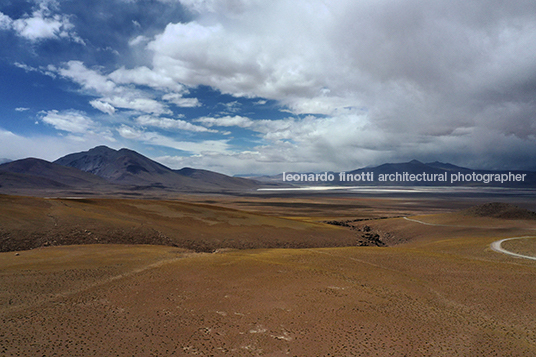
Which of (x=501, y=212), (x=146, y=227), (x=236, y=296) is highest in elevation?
(x=501, y=212)

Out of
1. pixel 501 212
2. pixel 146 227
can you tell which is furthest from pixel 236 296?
pixel 501 212

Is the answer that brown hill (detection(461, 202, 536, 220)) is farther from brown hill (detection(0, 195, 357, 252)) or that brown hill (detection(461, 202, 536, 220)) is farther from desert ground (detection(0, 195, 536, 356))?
brown hill (detection(0, 195, 357, 252))

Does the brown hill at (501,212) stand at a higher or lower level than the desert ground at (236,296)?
higher

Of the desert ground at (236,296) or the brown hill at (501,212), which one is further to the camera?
the brown hill at (501,212)

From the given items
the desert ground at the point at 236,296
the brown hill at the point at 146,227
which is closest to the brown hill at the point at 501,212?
the desert ground at the point at 236,296

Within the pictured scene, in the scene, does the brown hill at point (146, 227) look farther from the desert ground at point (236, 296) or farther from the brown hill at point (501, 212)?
the brown hill at point (501, 212)

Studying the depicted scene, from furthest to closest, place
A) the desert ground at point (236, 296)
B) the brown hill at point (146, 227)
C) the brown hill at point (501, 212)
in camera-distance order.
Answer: the brown hill at point (501, 212)
the brown hill at point (146, 227)
the desert ground at point (236, 296)

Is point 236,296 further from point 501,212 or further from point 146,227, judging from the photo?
point 501,212
